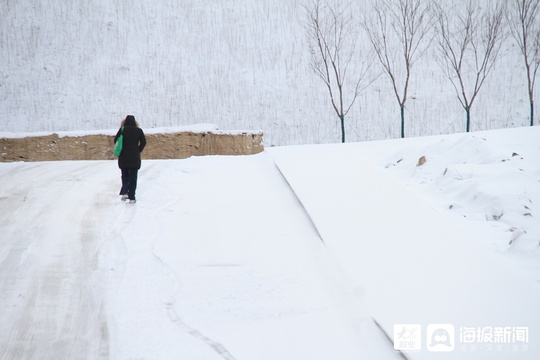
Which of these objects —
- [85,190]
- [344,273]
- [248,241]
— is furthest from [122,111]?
[344,273]

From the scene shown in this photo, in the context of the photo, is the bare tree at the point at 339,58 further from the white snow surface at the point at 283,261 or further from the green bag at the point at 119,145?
the green bag at the point at 119,145

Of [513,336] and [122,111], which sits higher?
[122,111]

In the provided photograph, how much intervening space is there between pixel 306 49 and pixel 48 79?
12996mm

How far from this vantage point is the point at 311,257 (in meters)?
6.14

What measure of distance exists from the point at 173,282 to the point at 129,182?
145 inches

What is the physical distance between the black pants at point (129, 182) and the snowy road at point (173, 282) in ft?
0.72

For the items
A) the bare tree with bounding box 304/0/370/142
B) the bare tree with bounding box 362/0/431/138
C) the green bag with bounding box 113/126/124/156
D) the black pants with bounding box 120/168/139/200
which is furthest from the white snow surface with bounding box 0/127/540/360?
the bare tree with bounding box 362/0/431/138

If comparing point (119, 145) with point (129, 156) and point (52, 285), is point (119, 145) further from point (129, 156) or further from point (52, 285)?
point (52, 285)

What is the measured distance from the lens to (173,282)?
18.0 feet

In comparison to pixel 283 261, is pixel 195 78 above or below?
above

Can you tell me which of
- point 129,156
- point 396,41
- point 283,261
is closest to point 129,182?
point 129,156

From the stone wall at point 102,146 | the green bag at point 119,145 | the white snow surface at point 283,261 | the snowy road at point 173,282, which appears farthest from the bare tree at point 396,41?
the snowy road at point 173,282

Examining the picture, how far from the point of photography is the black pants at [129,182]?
8.73m

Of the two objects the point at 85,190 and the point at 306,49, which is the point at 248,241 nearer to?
the point at 85,190
